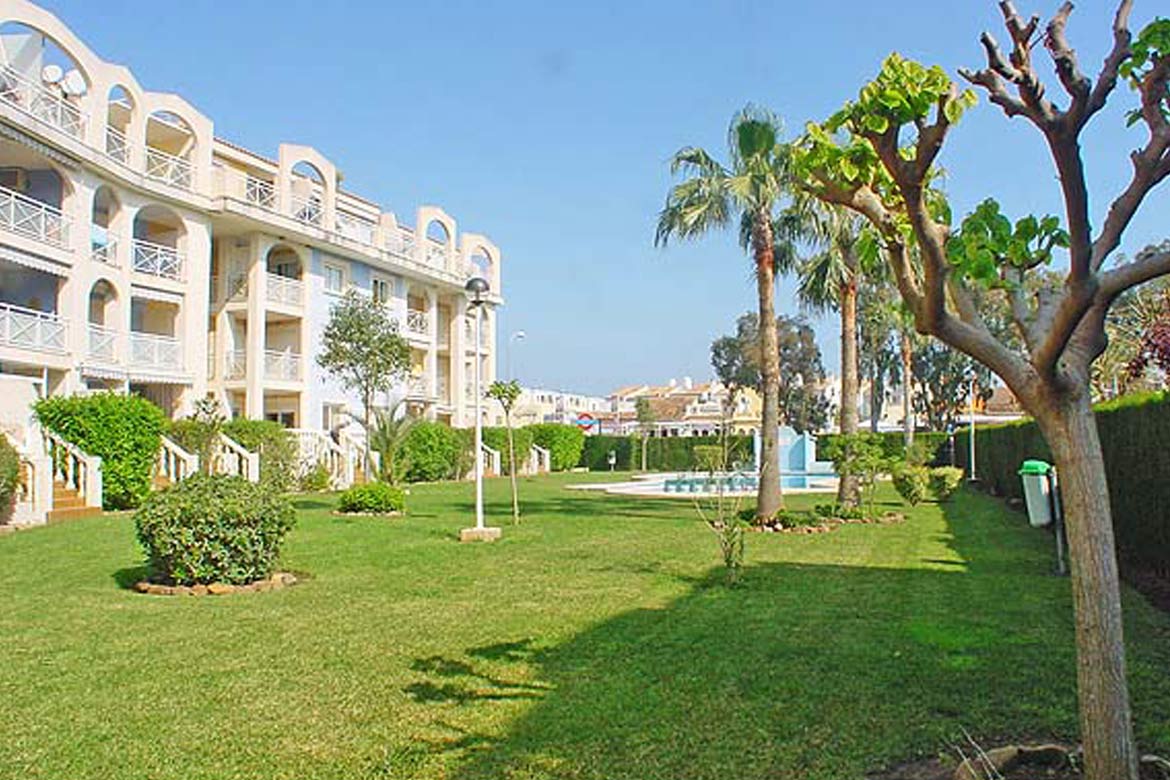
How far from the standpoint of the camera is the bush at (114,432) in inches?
738

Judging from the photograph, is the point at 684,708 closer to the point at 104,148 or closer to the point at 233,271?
the point at 104,148

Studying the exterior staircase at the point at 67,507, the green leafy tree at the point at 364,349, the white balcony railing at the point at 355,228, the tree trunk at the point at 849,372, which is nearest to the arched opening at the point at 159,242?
the green leafy tree at the point at 364,349

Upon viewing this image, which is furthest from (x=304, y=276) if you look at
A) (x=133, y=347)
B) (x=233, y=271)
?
(x=133, y=347)

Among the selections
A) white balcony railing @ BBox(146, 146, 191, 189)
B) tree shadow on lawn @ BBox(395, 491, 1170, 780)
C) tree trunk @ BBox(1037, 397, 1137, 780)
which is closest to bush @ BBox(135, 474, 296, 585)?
tree shadow on lawn @ BBox(395, 491, 1170, 780)

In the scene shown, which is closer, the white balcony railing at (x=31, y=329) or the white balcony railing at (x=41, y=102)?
the white balcony railing at (x=31, y=329)

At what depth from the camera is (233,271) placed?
3269 cm

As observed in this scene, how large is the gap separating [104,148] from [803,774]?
86.3 ft

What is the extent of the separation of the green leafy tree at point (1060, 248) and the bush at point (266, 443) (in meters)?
22.7

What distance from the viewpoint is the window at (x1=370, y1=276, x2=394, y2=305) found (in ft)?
125

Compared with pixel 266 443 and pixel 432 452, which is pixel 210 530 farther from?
pixel 432 452

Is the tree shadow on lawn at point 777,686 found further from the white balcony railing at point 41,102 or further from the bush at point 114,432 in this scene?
the white balcony railing at point 41,102

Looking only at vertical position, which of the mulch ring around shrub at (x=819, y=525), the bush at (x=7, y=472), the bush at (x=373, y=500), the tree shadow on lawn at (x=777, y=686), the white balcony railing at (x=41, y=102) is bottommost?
the tree shadow on lawn at (x=777, y=686)

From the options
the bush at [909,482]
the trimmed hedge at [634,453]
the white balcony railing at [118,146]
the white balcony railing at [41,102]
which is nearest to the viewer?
the bush at [909,482]

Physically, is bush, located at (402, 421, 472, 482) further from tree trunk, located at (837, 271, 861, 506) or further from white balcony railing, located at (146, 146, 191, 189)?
tree trunk, located at (837, 271, 861, 506)
